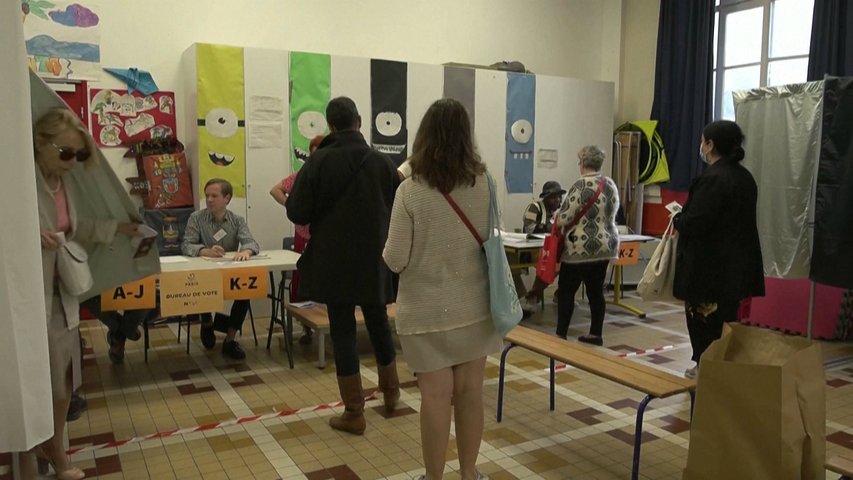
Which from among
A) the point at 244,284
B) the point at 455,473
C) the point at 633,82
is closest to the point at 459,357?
the point at 455,473

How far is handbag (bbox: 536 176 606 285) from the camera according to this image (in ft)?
15.1

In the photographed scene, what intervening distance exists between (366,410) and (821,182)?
10.8 ft

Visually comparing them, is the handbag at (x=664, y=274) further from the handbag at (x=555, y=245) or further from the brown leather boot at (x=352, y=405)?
the brown leather boot at (x=352, y=405)

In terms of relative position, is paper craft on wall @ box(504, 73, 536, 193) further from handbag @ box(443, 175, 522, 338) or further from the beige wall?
handbag @ box(443, 175, 522, 338)

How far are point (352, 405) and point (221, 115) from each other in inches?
128

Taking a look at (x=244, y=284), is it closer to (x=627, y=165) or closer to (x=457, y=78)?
(x=457, y=78)

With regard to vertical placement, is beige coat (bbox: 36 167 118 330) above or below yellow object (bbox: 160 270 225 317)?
above

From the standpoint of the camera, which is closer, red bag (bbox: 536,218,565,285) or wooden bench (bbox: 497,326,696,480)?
wooden bench (bbox: 497,326,696,480)

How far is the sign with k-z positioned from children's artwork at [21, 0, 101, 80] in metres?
2.66

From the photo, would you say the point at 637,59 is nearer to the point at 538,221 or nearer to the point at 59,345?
the point at 538,221

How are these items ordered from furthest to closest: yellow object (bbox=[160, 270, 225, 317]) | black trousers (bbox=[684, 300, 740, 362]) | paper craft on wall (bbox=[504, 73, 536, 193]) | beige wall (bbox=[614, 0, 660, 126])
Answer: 1. beige wall (bbox=[614, 0, 660, 126])
2. paper craft on wall (bbox=[504, 73, 536, 193])
3. yellow object (bbox=[160, 270, 225, 317])
4. black trousers (bbox=[684, 300, 740, 362])

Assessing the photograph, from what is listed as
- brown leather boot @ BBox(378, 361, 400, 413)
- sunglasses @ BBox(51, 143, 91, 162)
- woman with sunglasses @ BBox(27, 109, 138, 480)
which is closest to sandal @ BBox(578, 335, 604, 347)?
brown leather boot @ BBox(378, 361, 400, 413)

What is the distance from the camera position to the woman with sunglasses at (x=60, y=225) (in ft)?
7.36

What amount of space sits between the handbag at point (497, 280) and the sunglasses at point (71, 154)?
126 centimetres
